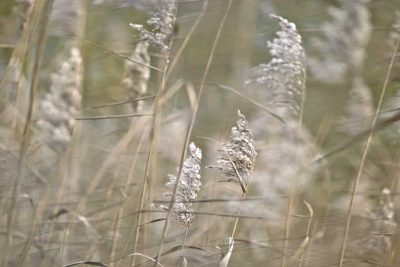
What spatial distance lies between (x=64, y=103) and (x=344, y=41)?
0.50m

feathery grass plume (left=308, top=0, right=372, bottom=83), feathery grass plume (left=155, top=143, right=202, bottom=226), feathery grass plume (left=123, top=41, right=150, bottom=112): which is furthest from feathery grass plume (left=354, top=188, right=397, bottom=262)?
feathery grass plume (left=123, top=41, right=150, bottom=112)

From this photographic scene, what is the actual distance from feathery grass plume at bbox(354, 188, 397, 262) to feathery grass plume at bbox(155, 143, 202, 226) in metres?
0.35

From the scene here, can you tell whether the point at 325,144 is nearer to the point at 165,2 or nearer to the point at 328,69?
the point at 328,69

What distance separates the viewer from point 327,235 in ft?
4.92

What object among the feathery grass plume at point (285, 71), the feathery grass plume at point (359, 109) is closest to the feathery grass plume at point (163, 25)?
the feathery grass plume at point (285, 71)

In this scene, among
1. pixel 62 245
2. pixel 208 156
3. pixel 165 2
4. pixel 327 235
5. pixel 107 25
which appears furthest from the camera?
pixel 107 25

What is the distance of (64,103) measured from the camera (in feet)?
4.51

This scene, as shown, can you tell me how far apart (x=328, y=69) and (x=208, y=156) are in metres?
0.39

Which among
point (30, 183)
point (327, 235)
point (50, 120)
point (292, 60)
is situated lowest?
point (327, 235)

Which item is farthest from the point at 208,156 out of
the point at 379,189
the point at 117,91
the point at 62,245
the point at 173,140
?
the point at 62,245

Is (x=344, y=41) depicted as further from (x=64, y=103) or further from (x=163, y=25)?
(x=64, y=103)

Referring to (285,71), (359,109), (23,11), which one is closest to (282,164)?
(359,109)

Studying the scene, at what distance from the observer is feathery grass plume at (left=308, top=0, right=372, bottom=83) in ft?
4.66

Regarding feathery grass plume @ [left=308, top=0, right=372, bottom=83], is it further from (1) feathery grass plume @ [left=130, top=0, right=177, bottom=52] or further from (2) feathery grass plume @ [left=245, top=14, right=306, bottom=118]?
(1) feathery grass plume @ [left=130, top=0, right=177, bottom=52]
